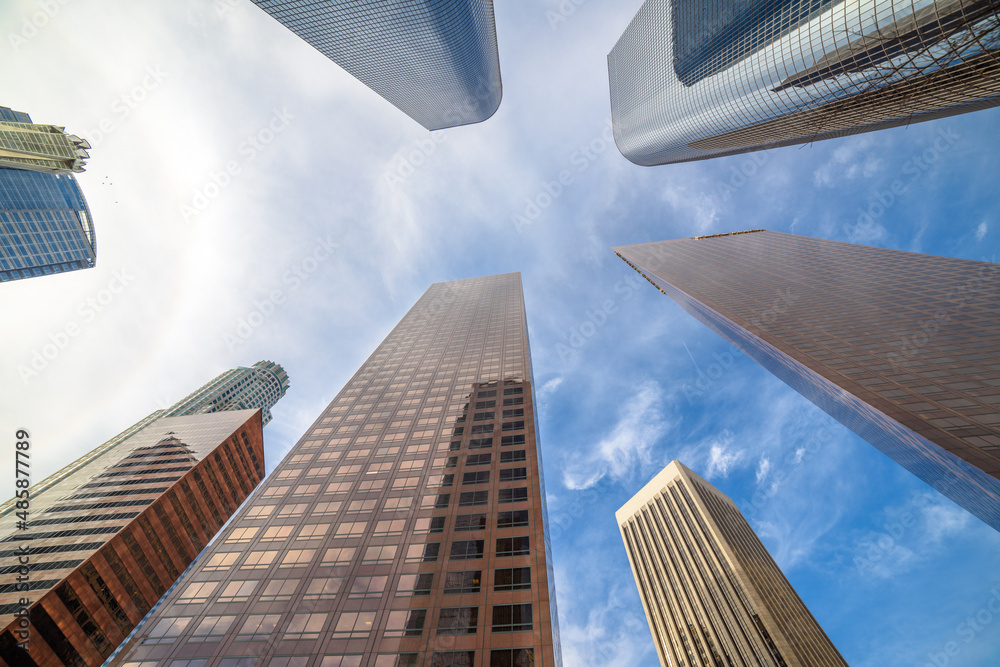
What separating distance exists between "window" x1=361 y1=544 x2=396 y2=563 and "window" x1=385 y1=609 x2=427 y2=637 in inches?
220

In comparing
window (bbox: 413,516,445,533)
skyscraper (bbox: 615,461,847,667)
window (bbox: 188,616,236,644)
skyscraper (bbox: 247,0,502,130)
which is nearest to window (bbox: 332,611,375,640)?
window (bbox: 413,516,445,533)

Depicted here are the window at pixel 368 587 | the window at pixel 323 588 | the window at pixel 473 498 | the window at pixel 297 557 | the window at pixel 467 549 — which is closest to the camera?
the window at pixel 368 587

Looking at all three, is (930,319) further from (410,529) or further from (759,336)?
(410,529)

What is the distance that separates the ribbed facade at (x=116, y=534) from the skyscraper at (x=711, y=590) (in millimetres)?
101039

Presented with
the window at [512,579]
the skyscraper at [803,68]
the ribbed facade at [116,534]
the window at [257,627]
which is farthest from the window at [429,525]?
the skyscraper at [803,68]

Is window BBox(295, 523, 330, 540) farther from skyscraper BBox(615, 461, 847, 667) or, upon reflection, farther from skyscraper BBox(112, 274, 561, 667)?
skyscraper BBox(615, 461, 847, 667)

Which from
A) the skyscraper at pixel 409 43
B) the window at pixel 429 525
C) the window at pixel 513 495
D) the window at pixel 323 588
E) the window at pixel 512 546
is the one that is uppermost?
the skyscraper at pixel 409 43

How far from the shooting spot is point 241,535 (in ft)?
137

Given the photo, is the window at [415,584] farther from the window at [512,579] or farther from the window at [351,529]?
the window at [351,529]

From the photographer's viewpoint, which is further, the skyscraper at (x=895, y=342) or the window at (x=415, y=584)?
the skyscraper at (x=895, y=342)

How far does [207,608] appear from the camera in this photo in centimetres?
3388

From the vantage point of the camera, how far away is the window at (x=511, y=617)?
2980 cm

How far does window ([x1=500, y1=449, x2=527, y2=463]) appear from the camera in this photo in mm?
47156

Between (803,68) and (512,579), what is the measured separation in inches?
2824
